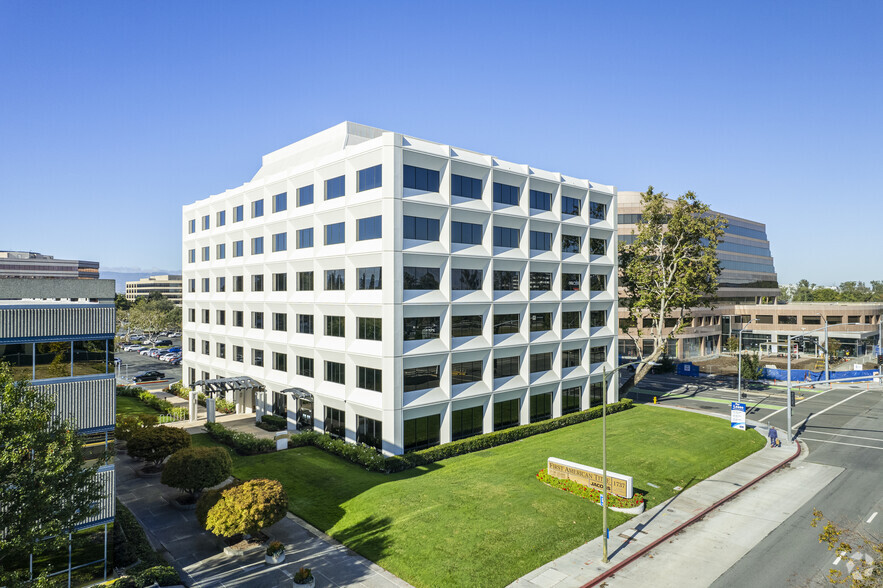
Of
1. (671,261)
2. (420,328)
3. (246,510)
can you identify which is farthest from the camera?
(671,261)

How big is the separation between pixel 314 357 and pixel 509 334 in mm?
16631

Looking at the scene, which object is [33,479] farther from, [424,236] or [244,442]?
[424,236]

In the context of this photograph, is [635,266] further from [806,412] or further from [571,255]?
[806,412]

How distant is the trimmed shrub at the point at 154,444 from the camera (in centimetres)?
3397

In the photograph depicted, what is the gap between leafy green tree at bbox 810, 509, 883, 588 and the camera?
14.6 metres

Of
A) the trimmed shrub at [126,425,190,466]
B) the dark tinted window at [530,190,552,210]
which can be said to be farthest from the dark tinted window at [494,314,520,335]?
the trimmed shrub at [126,425,190,466]

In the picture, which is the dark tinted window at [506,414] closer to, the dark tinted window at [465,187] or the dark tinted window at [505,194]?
the dark tinted window at [505,194]

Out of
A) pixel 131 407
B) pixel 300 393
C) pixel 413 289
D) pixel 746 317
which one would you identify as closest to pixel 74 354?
pixel 413 289

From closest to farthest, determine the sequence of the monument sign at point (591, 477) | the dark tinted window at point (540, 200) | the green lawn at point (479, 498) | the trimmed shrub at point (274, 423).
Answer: the green lawn at point (479, 498) → the monument sign at point (591, 477) → the trimmed shrub at point (274, 423) → the dark tinted window at point (540, 200)

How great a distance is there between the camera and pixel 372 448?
3600 centimetres

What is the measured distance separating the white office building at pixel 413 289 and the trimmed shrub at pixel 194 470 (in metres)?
11.8

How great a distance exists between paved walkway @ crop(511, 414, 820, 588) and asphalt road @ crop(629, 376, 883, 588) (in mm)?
747

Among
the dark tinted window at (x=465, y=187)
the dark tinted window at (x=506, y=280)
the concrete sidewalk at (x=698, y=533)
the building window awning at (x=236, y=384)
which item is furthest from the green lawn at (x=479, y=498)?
the dark tinted window at (x=465, y=187)

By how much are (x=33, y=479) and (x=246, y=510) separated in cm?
874
